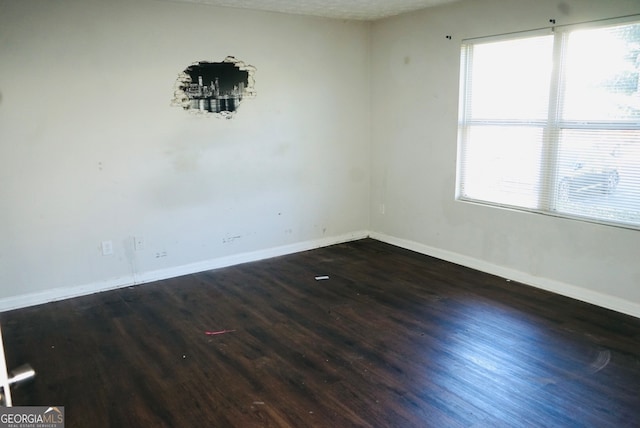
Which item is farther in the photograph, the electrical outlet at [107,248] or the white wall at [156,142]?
the electrical outlet at [107,248]

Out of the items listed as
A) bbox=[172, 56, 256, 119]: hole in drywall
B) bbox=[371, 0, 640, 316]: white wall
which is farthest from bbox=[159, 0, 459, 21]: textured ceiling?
bbox=[172, 56, 256, 119]: hole in drywall

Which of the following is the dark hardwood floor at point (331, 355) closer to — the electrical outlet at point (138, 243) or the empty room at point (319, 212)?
the empty room at point (319, 212)

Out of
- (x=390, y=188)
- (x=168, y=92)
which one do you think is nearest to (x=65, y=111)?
(x=168, y=92)

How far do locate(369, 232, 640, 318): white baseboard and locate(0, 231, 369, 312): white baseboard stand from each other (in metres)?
0.87

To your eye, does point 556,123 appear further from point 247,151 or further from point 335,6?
point 247,151

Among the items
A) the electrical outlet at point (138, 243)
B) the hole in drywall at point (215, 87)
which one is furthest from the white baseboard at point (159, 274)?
the hole in drywall at point (215, 87)

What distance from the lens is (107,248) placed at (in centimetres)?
419

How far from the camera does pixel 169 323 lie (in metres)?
3.56

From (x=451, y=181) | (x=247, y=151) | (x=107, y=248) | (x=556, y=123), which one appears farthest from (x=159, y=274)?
(x=556, y=123)

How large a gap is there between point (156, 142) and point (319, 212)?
194 centimetres

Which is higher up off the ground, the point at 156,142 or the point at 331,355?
the point at 156,142

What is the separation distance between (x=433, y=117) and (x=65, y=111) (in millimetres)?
3308

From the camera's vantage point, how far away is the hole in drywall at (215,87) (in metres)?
4.37

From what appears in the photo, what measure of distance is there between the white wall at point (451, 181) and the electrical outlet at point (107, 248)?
9.57 feet
